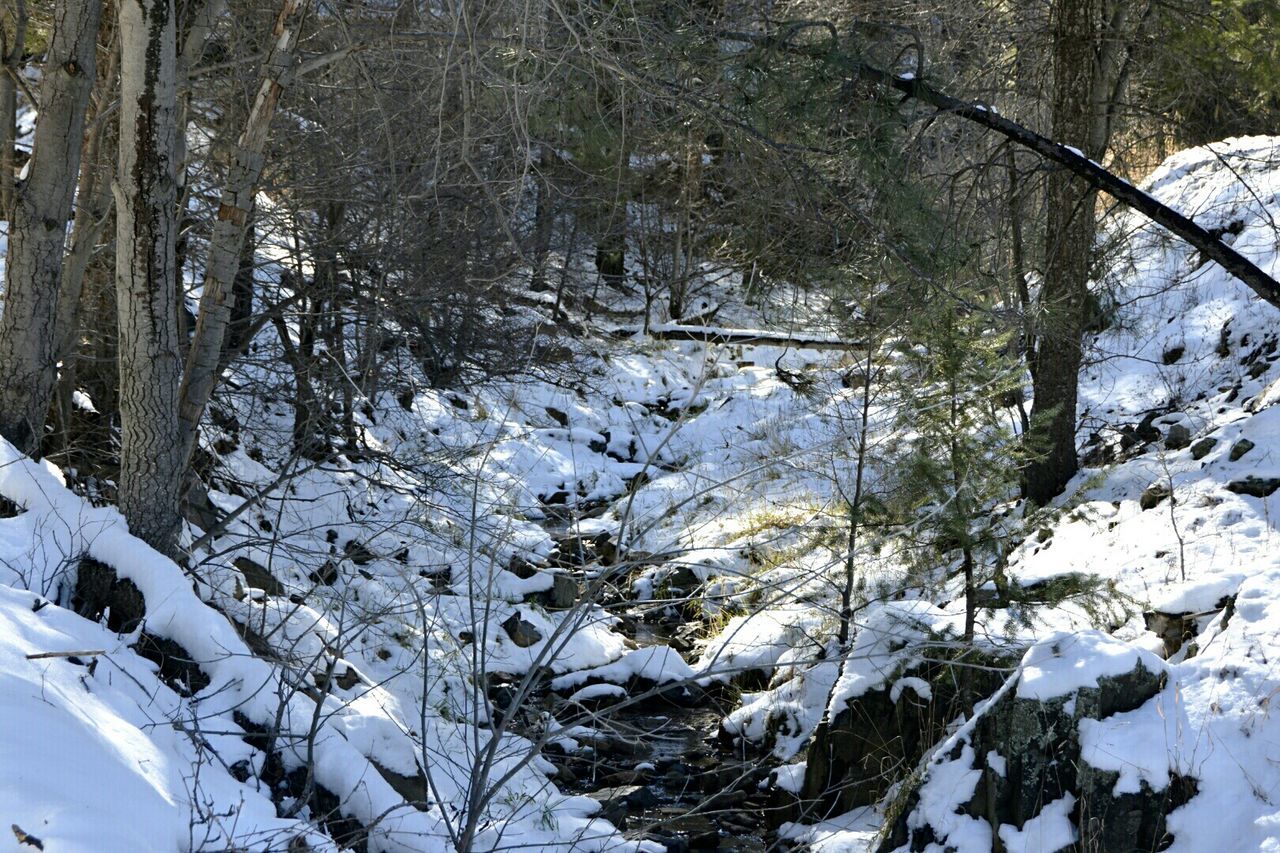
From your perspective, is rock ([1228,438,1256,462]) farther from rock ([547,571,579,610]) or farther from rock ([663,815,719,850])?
rock ([547,571,579,610])

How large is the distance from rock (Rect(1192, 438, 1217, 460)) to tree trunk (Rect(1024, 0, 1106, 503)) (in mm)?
910

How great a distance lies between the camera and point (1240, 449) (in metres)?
7.61

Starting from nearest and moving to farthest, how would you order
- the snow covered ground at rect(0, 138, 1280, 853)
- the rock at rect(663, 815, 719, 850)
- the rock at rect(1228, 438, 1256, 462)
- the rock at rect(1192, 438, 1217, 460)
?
the snow covered ground at rect(0, 138, 1280, 853) → the rock at rect(663, 815, 719, 850) → the rock at rect(1228, 438, 1256, 462) → the rock at rect(1192, 438, 1217, 460)

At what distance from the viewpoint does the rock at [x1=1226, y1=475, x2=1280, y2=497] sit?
7.13m

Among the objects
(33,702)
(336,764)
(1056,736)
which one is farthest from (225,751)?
(1056,736)

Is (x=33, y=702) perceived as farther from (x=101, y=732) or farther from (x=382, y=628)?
(x=382, y=628)

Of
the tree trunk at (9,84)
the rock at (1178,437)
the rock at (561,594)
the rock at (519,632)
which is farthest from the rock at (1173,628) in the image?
the tree trunk at (9,84)

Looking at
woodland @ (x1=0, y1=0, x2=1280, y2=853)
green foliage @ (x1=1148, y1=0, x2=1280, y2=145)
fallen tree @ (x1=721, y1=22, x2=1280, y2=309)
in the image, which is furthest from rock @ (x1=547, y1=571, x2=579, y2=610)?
green foliage @ (x1=1148, y1=0, x2=1280, y2=145)

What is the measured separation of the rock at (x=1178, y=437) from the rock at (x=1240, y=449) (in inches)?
25.9

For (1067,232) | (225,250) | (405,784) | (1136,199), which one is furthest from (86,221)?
(1067,232)

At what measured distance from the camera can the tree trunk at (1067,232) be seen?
26.8 ft

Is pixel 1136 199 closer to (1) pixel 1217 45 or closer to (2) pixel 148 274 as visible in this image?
(1) pixel 1217 45

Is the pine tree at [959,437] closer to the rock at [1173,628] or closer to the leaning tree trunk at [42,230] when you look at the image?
the rock at [1173,628]

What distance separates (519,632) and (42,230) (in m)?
4.35
